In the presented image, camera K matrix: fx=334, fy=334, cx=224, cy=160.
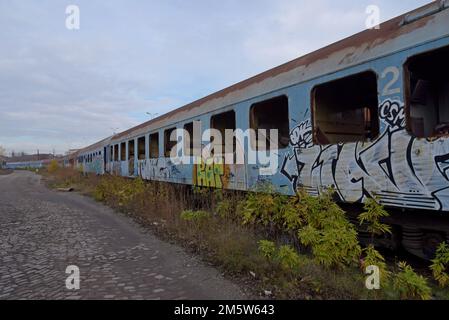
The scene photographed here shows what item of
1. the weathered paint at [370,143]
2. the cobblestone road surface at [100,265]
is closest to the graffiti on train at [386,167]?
the weathered paint at [370,143]

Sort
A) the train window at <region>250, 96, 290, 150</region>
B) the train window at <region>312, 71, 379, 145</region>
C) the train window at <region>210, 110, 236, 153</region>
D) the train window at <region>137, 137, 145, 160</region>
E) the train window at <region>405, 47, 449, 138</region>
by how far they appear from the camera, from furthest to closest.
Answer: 1. the train window at <region>137, 137, 145, 160</region>
2. the train window at <region>210, 110, 236, 153</region>
3. the train window at <region>250, 96, 290, 150</region>
4. the train window at <region>405, 47, 449, 138</region>
5. the train window at <region>312, 71, 379, 145</region>

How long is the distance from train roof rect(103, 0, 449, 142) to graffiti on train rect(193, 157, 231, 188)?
1258mm

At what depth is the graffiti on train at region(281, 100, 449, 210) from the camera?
3.43 metres

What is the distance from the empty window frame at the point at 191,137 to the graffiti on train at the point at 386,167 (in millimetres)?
3539

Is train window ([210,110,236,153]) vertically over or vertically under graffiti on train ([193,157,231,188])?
over

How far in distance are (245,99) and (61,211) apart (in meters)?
6.51

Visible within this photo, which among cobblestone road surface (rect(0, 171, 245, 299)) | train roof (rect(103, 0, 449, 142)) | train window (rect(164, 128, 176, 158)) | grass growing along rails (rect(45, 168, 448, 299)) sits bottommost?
cobblestone road surface (rect(0, 171, 245, 299))

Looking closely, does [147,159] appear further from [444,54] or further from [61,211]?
[444,54]

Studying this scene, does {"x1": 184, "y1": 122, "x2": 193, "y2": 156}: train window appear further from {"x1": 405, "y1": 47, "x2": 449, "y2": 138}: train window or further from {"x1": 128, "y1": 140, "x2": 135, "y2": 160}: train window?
{"x1": 128, "y1": 140, "x2": 135, "y2": 160}: train window

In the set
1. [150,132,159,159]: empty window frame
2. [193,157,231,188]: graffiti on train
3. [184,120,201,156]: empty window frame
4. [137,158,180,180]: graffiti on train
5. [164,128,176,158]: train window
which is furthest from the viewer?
[150,132,159,159]: empty window frame

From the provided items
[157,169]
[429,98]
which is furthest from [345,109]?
[157,169]

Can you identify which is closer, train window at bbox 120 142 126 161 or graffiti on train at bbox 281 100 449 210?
graffiti on train at bbox 281 100 449 210

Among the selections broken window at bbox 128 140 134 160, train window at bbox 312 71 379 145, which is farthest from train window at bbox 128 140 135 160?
train window at bbox 312 71 379 145

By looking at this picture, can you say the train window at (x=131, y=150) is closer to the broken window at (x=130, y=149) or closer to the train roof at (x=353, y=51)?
the broken window at (x=130, y=149)
